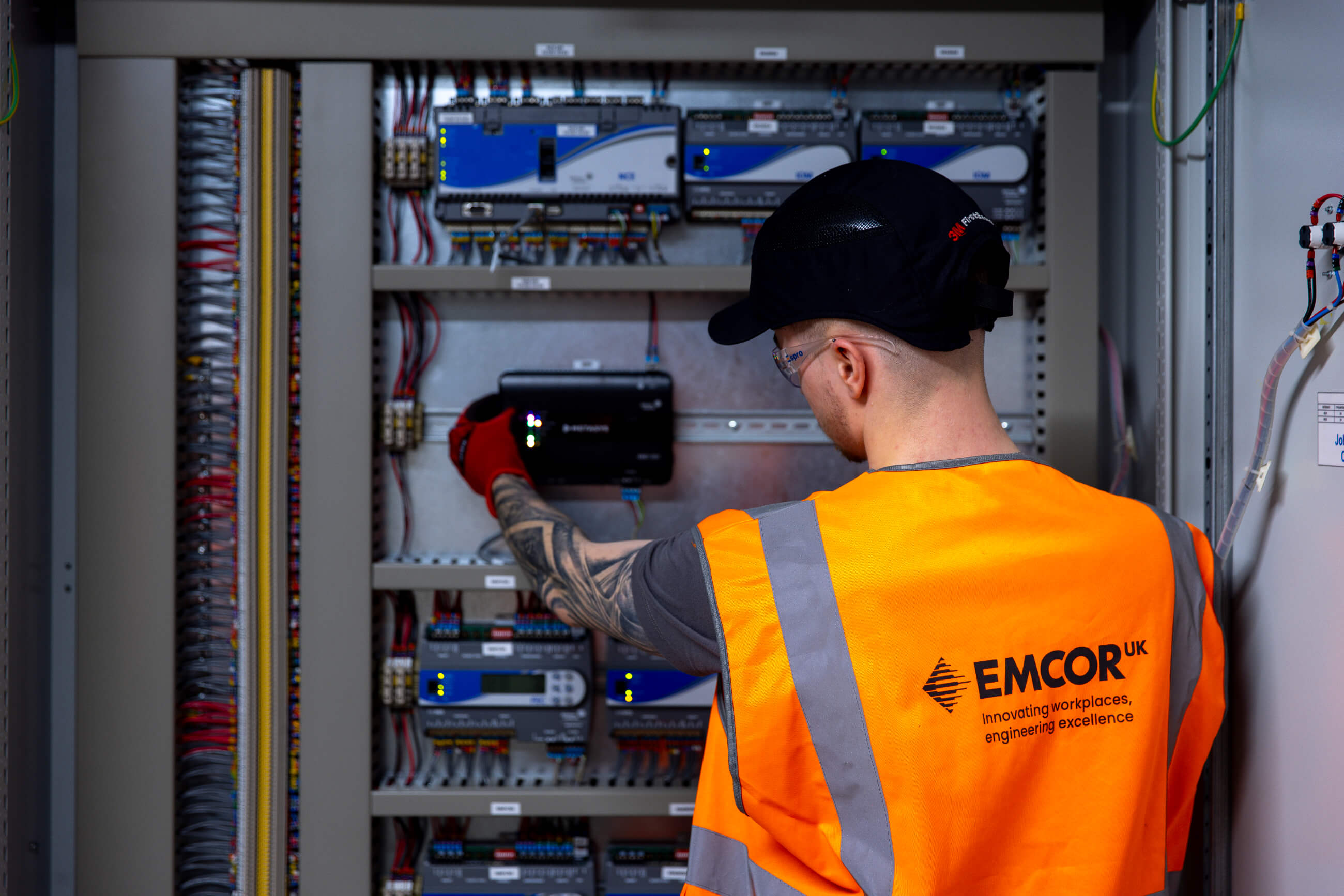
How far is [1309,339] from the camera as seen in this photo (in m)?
1.06

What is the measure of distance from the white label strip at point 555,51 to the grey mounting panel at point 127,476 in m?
0.65

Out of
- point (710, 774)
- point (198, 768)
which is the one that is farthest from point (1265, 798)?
point (198, 768)

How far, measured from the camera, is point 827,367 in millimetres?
999

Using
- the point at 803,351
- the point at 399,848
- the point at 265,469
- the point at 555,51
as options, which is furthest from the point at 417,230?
the point at 399,848

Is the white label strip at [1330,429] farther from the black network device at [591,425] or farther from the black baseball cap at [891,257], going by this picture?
the black network device at [591,425]

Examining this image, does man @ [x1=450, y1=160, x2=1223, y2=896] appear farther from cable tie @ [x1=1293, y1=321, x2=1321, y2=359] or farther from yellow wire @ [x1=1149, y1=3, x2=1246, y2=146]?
yellow wire @ [x1=1149, y1=3, x2=1246, y2=146]

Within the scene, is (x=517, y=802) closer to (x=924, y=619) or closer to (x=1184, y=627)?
(x=924, y=619)

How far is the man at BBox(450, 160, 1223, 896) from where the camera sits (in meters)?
0.86

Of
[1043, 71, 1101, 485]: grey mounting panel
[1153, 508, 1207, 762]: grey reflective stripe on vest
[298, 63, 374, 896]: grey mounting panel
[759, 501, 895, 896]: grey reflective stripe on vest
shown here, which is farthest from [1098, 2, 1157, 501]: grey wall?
[298, 63, 374, 896]: grey mounting panel

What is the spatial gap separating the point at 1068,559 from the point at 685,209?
100cm

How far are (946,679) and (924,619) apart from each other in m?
0.07

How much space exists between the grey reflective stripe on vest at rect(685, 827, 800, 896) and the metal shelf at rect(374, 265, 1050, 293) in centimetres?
90

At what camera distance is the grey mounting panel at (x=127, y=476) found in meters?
1.47

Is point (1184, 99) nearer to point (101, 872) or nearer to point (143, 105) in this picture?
point (143, 105)
